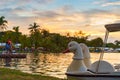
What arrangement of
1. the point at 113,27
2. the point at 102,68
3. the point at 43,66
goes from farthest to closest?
the point at 43,66 → the point at 102,68 → the point at 113,27

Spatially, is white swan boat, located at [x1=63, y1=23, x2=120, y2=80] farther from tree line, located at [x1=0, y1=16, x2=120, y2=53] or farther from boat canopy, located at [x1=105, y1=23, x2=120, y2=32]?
tree line, located at [x1=0, y1=16, x2=120, y2=53]

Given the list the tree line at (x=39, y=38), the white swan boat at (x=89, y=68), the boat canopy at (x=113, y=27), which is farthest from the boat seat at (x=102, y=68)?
the tree line at (x=39, y=38)

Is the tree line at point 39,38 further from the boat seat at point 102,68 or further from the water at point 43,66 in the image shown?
the boat seat at point 102,68

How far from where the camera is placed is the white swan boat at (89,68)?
722 inches

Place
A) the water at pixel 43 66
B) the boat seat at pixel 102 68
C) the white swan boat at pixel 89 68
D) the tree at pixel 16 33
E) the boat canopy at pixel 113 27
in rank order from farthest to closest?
the tree at pixel 16 33, the water at pixel 43 66, the boat seat at pixel 102 68, the white swan boat at pixel 89 68, the boat canopy at pixel 113 27

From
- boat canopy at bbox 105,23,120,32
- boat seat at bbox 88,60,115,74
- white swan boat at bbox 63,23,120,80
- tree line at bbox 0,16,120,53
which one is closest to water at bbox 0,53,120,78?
white swan boat at bbox 63,23,120,80

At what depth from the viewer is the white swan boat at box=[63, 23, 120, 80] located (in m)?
18.4

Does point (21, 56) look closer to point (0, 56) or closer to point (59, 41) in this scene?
point (0, 56)

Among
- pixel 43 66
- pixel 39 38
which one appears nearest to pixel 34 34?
pixel 39 38

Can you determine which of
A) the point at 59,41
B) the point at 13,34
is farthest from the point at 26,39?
the point at 59,41

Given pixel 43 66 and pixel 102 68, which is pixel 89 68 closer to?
pixel 102 68

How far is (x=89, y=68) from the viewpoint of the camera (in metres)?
20.7

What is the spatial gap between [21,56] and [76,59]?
144ft

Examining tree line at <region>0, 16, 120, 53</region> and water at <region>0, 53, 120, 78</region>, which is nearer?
water at <region>0, 53, 120, 78</region>
